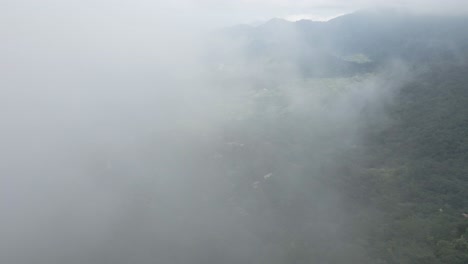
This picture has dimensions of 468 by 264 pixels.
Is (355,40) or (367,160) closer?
(367,160)

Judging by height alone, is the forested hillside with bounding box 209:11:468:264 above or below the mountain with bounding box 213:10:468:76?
below

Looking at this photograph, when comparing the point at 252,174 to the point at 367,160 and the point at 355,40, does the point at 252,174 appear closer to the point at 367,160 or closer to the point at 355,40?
the point at 367,160

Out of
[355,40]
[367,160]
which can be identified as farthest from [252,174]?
[355,40]

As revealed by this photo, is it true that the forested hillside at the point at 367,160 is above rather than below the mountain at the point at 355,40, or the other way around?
below

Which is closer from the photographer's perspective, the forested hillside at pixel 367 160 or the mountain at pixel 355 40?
the forested hillside at pixel 367 160

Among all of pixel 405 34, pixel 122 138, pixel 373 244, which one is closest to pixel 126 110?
pixel 122 138

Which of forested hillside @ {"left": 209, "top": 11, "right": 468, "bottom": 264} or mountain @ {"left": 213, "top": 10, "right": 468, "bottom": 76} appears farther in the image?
mountain @ {"left": 213, "top": 10, "right": 468, "bottom": 76}

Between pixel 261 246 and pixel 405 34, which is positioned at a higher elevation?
pixel 405 34

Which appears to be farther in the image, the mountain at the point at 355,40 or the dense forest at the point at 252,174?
the mountain at the point at 355,40

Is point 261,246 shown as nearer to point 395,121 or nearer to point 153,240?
point 153,240

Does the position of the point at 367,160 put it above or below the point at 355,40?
below

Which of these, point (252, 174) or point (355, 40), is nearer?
point (252, 174)
